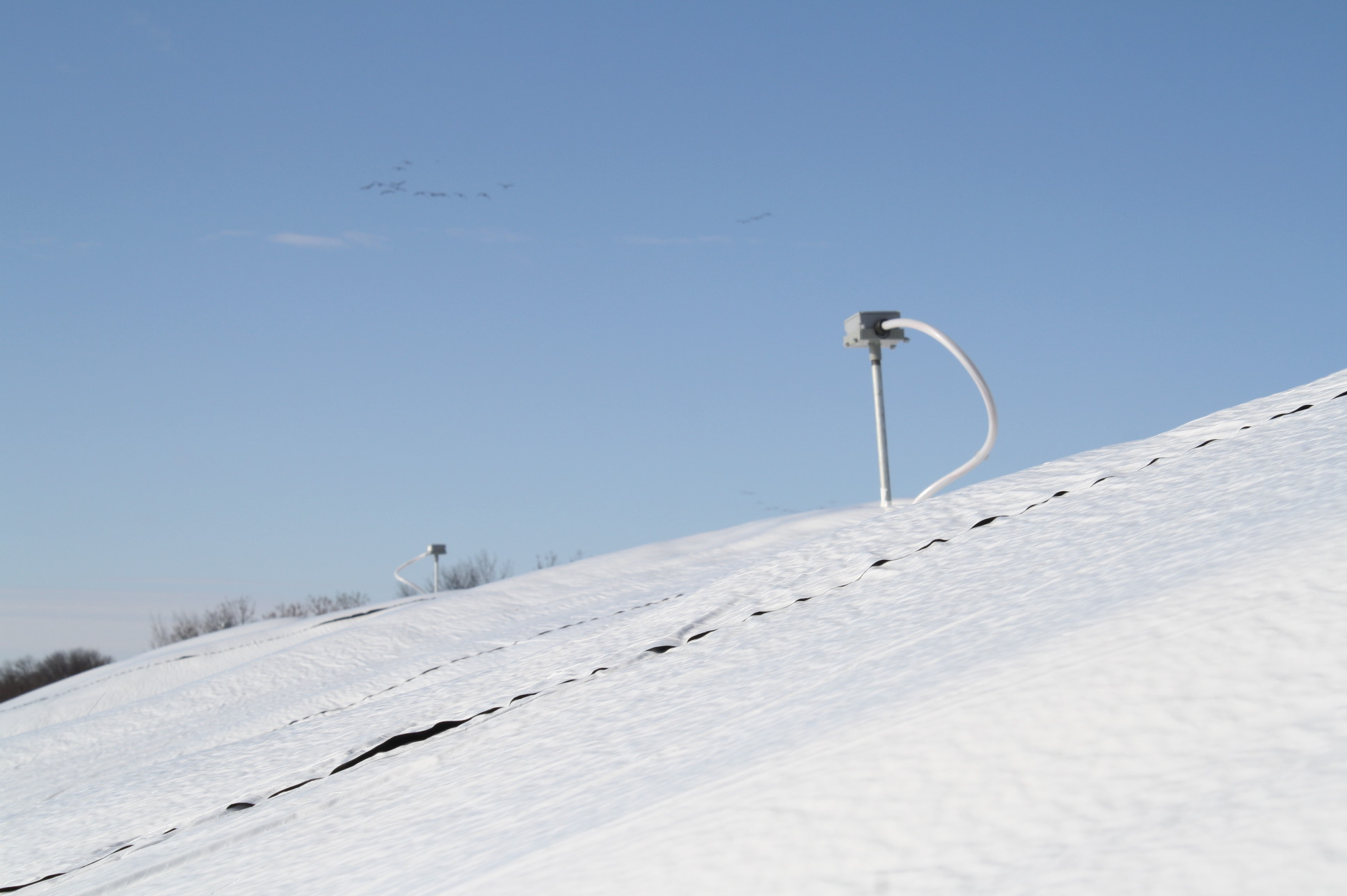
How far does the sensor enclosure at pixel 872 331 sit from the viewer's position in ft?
9.75

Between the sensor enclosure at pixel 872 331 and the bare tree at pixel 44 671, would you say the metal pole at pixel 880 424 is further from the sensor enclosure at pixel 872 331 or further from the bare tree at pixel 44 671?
the bare tree at pixel 44 671

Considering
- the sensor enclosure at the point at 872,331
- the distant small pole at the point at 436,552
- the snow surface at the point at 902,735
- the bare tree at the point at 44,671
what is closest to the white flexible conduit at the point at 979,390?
the sensor enclosure at the point at 872,331

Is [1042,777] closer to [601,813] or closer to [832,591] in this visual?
[601,813]

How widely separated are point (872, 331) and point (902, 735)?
2624 millimetres

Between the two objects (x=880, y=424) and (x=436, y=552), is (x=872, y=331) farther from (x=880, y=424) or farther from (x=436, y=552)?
(x=436, y=552)

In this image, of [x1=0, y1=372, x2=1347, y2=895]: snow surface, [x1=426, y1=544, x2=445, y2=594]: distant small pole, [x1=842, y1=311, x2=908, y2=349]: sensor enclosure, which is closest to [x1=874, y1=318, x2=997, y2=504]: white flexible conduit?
[x1=842, y1=311, x2=908, y2=349]: sensor enclosure

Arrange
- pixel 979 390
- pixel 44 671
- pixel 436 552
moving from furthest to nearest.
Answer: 1. pixel 44 671
2. pixel 436 552
3. pixel 979 390

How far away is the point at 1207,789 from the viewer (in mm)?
366

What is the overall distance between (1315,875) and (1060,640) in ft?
0.71

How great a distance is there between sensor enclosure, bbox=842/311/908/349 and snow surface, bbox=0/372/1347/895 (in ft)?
5.77

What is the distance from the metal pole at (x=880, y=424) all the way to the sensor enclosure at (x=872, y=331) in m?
0.02

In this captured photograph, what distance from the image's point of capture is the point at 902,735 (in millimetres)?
477

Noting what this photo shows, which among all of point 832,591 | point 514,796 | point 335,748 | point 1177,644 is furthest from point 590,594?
point 1177,644

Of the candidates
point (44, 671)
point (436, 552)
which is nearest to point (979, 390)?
point (436, 552)
